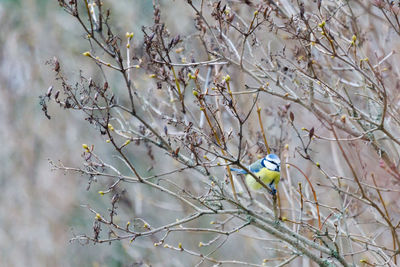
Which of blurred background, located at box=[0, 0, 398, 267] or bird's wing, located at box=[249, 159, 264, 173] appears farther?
blurred background, located at box=[0, 0, 398, 267]

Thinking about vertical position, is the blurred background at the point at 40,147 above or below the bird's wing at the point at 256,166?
above

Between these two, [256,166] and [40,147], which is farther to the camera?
[40,147]

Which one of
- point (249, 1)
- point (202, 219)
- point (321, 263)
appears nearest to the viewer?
point (321, 263)

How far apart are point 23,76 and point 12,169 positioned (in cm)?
195

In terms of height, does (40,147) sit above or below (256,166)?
above

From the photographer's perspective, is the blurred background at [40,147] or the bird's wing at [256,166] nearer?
the bird's wing at [256,166]

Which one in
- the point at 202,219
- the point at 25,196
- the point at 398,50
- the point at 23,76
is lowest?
the point at 398,50

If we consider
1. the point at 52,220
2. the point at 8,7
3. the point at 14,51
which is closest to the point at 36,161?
the point at 52,220

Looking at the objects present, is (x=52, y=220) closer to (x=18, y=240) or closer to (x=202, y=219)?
(x=18, y=240)

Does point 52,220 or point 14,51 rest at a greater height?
point 14,51

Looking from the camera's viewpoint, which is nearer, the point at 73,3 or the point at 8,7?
the point at 73,3

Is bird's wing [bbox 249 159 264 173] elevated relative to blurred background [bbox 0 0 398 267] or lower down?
lower down

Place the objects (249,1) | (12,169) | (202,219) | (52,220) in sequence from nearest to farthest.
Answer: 1. (249,1)
2. (202,219)
3. (52,220)
4. (12,169)

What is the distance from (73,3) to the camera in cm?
234
